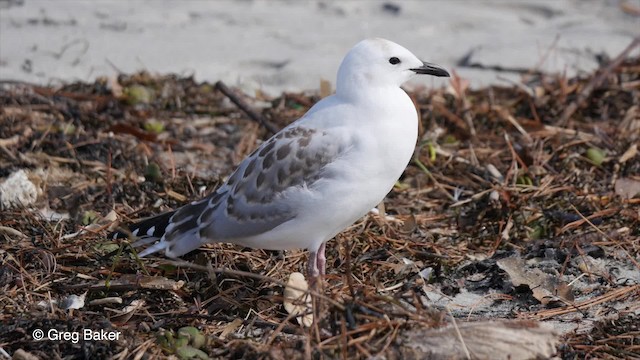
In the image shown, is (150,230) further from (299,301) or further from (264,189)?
(299,301)

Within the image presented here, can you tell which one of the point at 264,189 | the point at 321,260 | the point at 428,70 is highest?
the point at 428,70

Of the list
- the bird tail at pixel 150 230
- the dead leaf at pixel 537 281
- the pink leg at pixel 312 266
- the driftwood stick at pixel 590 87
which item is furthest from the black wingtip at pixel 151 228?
the driftwood stick at pixel 590 87

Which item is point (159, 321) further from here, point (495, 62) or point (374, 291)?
point (495, 62)

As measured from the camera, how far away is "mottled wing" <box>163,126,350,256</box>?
3896mm

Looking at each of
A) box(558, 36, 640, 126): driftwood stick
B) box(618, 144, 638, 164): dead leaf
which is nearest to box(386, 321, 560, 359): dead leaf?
box(618, 144, 638, 164): dead leaf

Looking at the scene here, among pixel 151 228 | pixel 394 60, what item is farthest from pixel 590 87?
pixel 151 228

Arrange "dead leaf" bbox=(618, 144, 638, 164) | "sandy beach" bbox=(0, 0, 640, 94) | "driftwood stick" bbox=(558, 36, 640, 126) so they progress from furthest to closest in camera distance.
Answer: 1. "sandy beach" bbox=(0, 0, 640, 94)
2. "driftwood stick" bbox=(558, 36, 640, 126)
3. "dead leaf" bbox=(618, 144, 638, 164)

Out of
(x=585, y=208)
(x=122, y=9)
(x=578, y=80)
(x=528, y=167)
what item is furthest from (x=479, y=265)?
(x=122, y=9)

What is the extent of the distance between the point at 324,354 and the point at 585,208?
84.1 inches

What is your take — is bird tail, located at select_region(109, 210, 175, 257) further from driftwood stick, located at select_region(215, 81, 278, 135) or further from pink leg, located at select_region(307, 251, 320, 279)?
driftwood stick, located at select_region(215, 81, 278, 135)

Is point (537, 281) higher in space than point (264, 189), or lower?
lower

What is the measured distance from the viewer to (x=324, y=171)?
3.86 meters

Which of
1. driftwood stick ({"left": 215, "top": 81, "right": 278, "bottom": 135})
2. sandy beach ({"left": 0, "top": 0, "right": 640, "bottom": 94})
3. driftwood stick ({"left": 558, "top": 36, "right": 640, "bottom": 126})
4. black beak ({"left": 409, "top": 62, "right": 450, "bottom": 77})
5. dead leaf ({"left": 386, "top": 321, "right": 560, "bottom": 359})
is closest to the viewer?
dead leaf ({"left": 386, "top": 321, "right": 560, "bottom": 359})

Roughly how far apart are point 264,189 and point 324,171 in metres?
0.29
